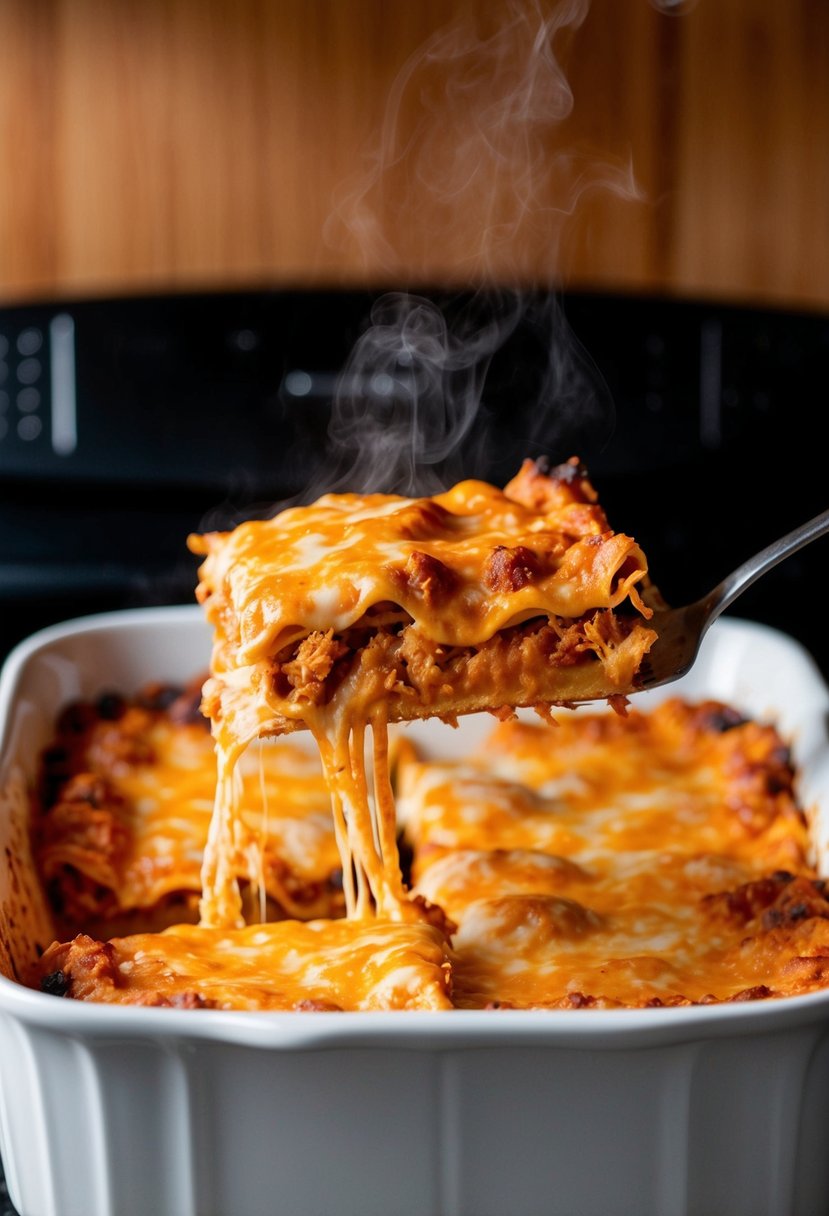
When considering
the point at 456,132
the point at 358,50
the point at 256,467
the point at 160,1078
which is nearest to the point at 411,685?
the point at 160,1078

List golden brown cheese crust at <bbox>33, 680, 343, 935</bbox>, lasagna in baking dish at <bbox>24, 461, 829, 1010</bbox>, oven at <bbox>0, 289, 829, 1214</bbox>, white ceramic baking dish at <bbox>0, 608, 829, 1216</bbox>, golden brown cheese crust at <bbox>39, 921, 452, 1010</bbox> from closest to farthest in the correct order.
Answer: white ceramic baking dish at <bbox>0, 608, 829, 1216</bbox>, golden brown cheese crust at <bbox>39, 921, 452, 1010</bbox>, lasagna in baking dish at <bbox>24, 461, 829, 1010</bbox>, golden brown cheese crust at <bbox>33, 680, 343, 935</bbox>, oven at <bbox>0, 289, 829, 1214</bbox>

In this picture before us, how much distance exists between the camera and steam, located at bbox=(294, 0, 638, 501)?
7.64ft

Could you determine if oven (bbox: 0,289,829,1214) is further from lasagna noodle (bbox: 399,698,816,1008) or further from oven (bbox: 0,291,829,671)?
lasagna noodle (bbox: 399,698,816,1008)

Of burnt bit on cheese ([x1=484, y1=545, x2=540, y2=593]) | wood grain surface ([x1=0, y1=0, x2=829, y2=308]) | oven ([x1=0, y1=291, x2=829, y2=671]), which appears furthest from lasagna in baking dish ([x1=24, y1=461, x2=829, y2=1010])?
wood grain surface ([x1=0, y1=0, x2=829, y2=308])

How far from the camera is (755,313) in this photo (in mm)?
2449

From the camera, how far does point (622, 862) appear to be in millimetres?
1634

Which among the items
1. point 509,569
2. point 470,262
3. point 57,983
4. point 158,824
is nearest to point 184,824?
point 158,824

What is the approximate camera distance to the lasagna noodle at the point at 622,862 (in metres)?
1.37

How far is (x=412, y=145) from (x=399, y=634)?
4.32ft

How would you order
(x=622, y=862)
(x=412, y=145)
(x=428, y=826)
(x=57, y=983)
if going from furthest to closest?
(x=412, y=145) → (x=428, y=826) → (x=622, y=862) → (x=57, y=983)

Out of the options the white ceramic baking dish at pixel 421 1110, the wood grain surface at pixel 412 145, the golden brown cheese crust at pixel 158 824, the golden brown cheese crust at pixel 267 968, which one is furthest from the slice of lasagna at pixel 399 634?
the wood grain surface at pixel 412 145

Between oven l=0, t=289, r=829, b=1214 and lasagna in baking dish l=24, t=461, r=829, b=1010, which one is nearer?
lasagna in baking dish l=24, t=461, r=829, b=1010

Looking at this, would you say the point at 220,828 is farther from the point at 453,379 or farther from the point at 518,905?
the point at 453,379

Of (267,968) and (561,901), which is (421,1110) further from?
(561,901)
